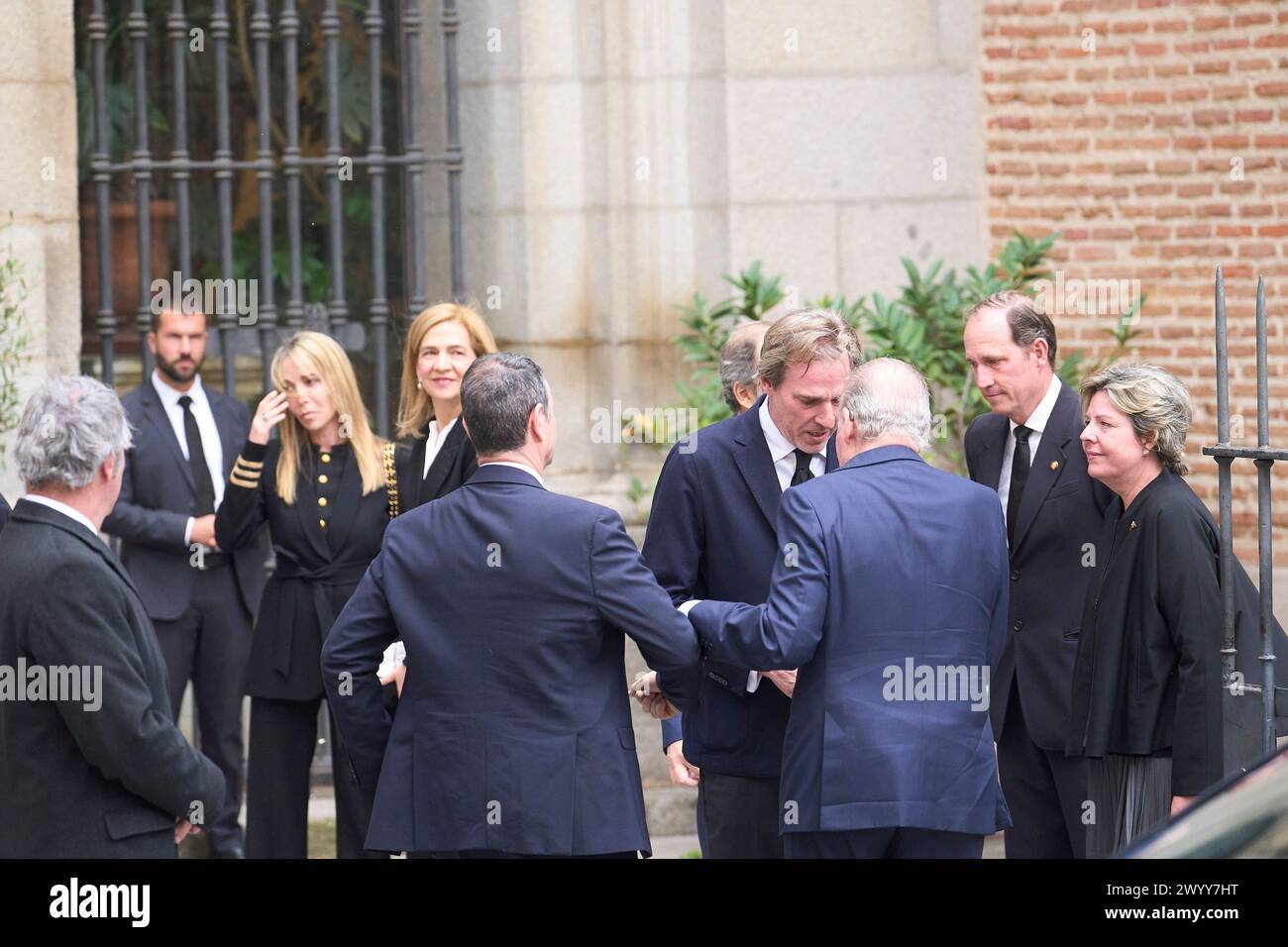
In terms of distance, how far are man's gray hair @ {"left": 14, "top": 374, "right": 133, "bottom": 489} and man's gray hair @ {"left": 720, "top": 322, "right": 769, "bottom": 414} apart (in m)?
2.04

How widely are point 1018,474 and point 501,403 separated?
5.94 feet

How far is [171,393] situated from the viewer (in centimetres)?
698

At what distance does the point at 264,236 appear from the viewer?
748 centimetres

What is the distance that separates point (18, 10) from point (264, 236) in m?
1.41

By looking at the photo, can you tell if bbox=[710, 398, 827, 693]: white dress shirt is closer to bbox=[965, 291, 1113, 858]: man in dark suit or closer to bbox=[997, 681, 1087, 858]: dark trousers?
bbox=[965, 291, 1113, 858]: man in dark suit

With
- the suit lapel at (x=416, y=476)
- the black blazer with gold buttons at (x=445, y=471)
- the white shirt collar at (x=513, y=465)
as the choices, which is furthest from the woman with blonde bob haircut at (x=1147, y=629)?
the suit lapel at (x=416, y=476)

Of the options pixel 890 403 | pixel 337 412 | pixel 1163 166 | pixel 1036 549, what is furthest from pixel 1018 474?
pixel 1163 166

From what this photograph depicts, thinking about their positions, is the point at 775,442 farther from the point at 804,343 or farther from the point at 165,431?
the point at 165,431

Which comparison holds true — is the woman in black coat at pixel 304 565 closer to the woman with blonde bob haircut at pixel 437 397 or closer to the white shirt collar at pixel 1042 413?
the woman with blonde bob haircut at pixel 437 397

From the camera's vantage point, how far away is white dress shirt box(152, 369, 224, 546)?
692 centimetres

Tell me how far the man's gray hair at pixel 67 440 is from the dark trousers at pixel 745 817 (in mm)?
1687
